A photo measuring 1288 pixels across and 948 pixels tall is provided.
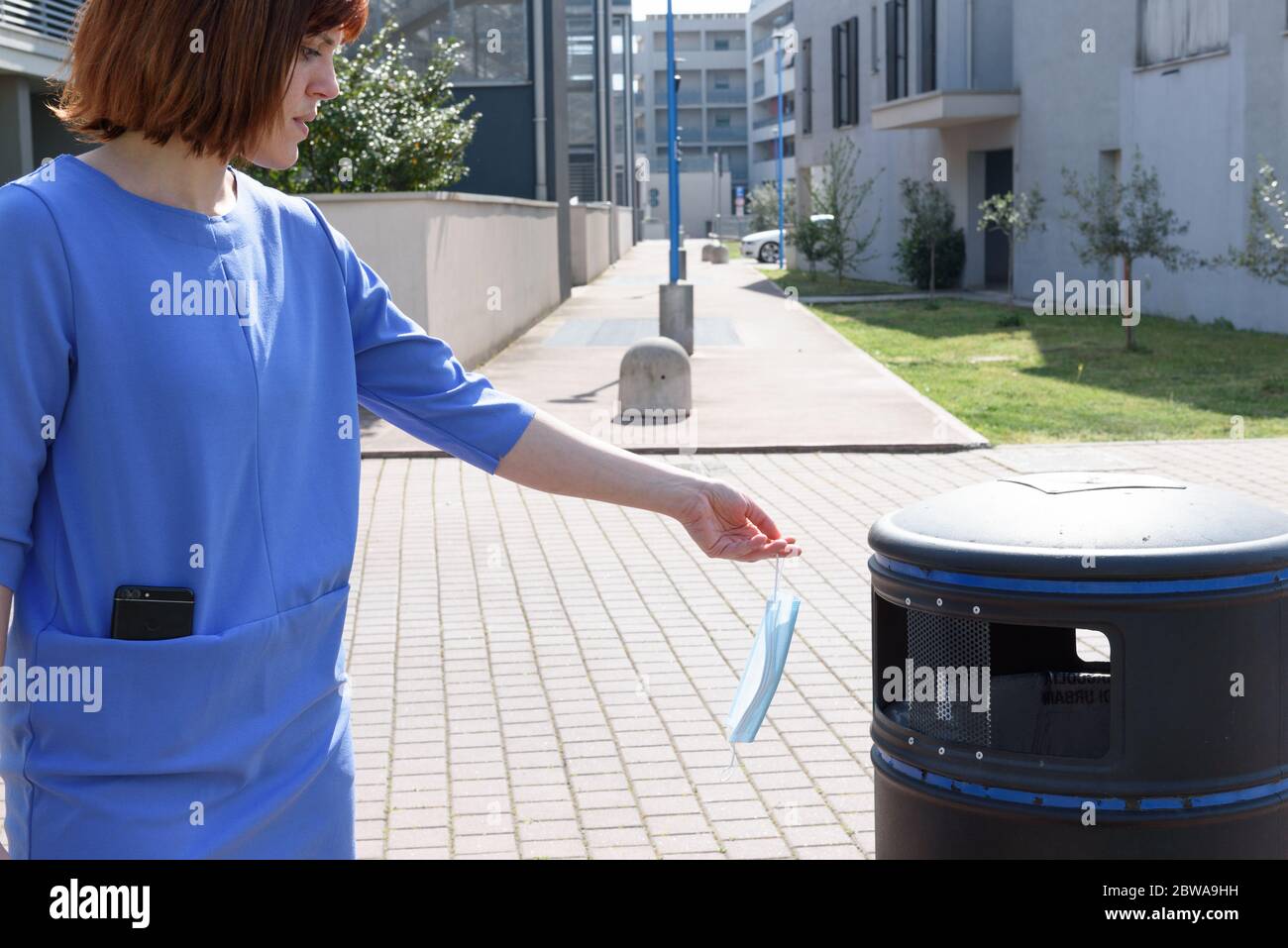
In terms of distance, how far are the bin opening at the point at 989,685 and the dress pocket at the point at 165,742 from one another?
1.32 m

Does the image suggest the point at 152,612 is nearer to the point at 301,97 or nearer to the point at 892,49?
the point at 301,97

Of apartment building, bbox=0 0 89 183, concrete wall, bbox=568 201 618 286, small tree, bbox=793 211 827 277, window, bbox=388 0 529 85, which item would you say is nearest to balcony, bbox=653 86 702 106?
concrete wall, bbox=568 201 618 286

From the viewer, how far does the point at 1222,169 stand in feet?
75.8

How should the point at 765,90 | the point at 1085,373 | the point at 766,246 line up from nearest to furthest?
the point at 1085,373
the point at 766,246
the point at 765,90

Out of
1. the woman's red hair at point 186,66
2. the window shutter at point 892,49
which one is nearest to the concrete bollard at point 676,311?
the woman's red hair at point 186,66

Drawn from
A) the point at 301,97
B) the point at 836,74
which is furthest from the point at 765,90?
the point at 301,97

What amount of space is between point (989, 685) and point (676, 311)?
17542mm

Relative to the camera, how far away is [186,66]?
75.2 inches

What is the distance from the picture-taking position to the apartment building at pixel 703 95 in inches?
4820

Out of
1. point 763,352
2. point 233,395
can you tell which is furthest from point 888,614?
point 763,352

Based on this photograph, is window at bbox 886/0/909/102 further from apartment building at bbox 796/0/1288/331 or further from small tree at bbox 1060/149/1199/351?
small tree at bbox 1060/149/1199/351
